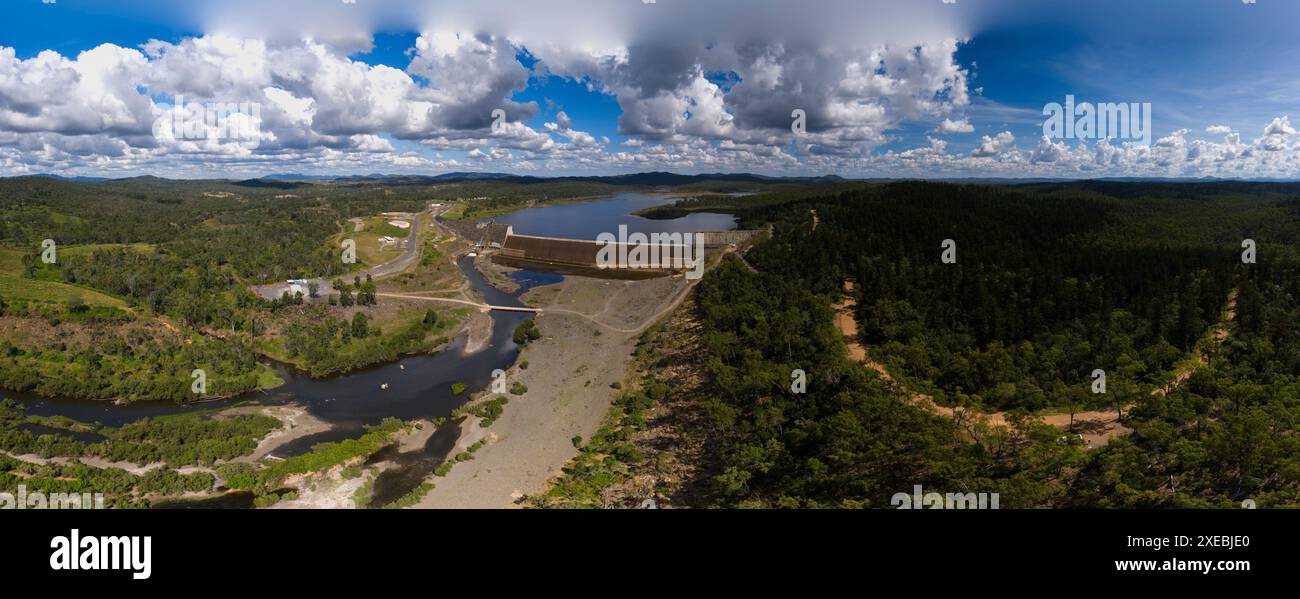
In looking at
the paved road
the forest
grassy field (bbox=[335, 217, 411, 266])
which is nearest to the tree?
the paved road

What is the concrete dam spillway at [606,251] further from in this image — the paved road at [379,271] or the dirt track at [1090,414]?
the dirt track at [1090,414]

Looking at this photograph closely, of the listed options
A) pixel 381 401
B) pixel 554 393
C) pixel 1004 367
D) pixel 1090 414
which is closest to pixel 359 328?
pixel 381 401

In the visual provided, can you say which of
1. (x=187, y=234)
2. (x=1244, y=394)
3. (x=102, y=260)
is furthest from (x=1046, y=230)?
(x=187, y=234)

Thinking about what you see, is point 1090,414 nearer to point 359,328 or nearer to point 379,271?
point 359,328

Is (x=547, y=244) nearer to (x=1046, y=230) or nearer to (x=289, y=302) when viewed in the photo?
(x=289, y=302)

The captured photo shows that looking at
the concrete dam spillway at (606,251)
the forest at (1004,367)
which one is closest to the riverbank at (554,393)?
the forest at (1004,367)

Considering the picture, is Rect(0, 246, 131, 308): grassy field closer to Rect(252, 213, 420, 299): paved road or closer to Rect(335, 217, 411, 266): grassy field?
Rect(252, 213, 420, 299): paved road

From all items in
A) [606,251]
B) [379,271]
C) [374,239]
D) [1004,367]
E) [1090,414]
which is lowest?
[1090,414]

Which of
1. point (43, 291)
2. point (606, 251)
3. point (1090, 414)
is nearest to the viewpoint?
point (1090, 414)
